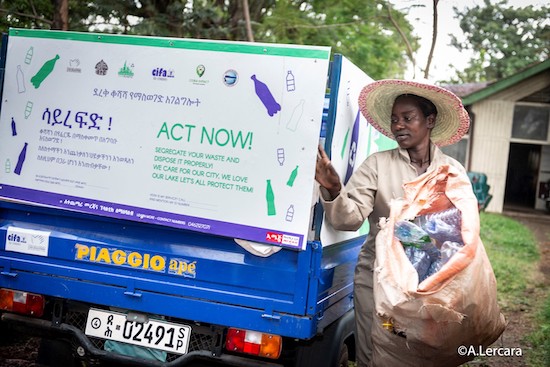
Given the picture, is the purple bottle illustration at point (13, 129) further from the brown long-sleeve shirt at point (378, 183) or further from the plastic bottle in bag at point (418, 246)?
the plastic bottle in bag at point (418, 246)

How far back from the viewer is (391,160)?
333cm

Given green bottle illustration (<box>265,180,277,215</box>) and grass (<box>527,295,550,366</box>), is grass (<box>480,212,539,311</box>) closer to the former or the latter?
grass (<box>527,295,550,366</box>)

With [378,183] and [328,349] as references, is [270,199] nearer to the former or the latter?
[378,183]

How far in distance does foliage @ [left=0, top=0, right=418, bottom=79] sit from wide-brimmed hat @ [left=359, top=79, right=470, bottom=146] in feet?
13.7

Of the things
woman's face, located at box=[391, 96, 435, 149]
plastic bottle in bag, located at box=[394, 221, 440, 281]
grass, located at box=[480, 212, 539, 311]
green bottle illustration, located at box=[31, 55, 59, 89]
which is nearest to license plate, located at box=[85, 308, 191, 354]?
plastic bottle in bag, located at box=[394, 221, 440, 281]

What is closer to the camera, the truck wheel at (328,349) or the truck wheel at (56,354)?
the truck wheel at (328,349)

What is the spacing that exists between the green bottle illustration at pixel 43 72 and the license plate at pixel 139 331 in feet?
4.27

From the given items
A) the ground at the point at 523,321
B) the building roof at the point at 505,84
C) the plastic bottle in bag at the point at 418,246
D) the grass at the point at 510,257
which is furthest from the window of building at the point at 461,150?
the plastic bottle in bag at the point at 418,246

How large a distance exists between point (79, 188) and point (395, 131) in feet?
5.82

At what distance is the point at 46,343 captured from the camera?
139 inches

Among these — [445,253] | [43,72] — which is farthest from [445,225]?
[43,72]

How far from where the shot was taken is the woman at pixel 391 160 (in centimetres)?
325

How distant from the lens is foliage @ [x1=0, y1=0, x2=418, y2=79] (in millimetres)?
7480

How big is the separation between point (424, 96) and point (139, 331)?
79.9 inches
